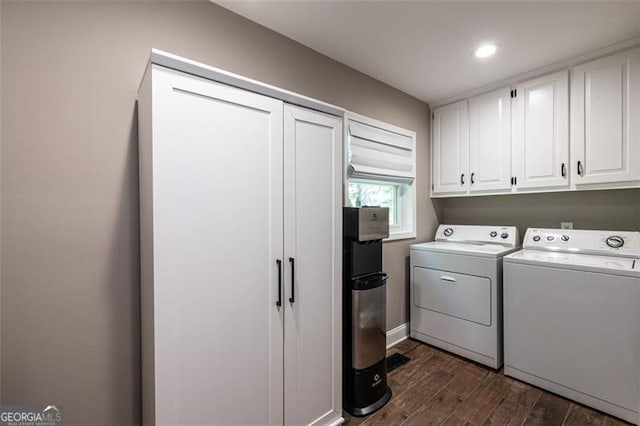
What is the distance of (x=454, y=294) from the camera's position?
250 cm

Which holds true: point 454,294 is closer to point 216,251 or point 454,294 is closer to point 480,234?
point 480,234

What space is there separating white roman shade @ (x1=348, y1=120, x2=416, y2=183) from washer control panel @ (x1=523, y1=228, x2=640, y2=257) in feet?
4.05

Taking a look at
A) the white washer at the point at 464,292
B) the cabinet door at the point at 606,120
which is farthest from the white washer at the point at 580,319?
the cabinet door at the point at 606,120

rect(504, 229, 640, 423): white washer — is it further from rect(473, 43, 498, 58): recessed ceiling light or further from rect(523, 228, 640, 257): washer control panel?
rect(473, 43, 498, 58): recessed ceiling light

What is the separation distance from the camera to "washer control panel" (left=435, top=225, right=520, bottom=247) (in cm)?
265

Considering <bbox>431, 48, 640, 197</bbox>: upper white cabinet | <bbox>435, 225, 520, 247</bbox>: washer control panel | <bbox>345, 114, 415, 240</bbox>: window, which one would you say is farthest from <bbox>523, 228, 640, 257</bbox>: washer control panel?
<bbox>345, 114, 415, 240</bbox>: window

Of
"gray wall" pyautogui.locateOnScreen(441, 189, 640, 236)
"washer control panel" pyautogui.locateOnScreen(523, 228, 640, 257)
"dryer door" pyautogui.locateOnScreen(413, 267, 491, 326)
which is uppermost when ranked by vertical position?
"gray wall" pyautogui.locateOnScreen(441, 189, 640, 236)

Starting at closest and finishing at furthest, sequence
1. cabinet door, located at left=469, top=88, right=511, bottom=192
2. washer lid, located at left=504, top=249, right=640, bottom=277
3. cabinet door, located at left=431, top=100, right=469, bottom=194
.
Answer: washer lid, located at left=504, top=249, right=640, bottom=277 → cabinet door, located at left=469, top=88, right=511, bottom=192 → cabinet door, located at left=431, top=100, right=469, bottom=194

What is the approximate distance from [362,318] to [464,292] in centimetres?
115

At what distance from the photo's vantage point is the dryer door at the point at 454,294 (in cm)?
232

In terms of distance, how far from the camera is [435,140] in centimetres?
314

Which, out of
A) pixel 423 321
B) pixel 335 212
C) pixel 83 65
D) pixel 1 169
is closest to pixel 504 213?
pixel 423 321

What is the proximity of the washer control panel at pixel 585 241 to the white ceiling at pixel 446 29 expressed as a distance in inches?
56.0

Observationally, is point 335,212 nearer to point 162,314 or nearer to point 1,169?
point 162,314
